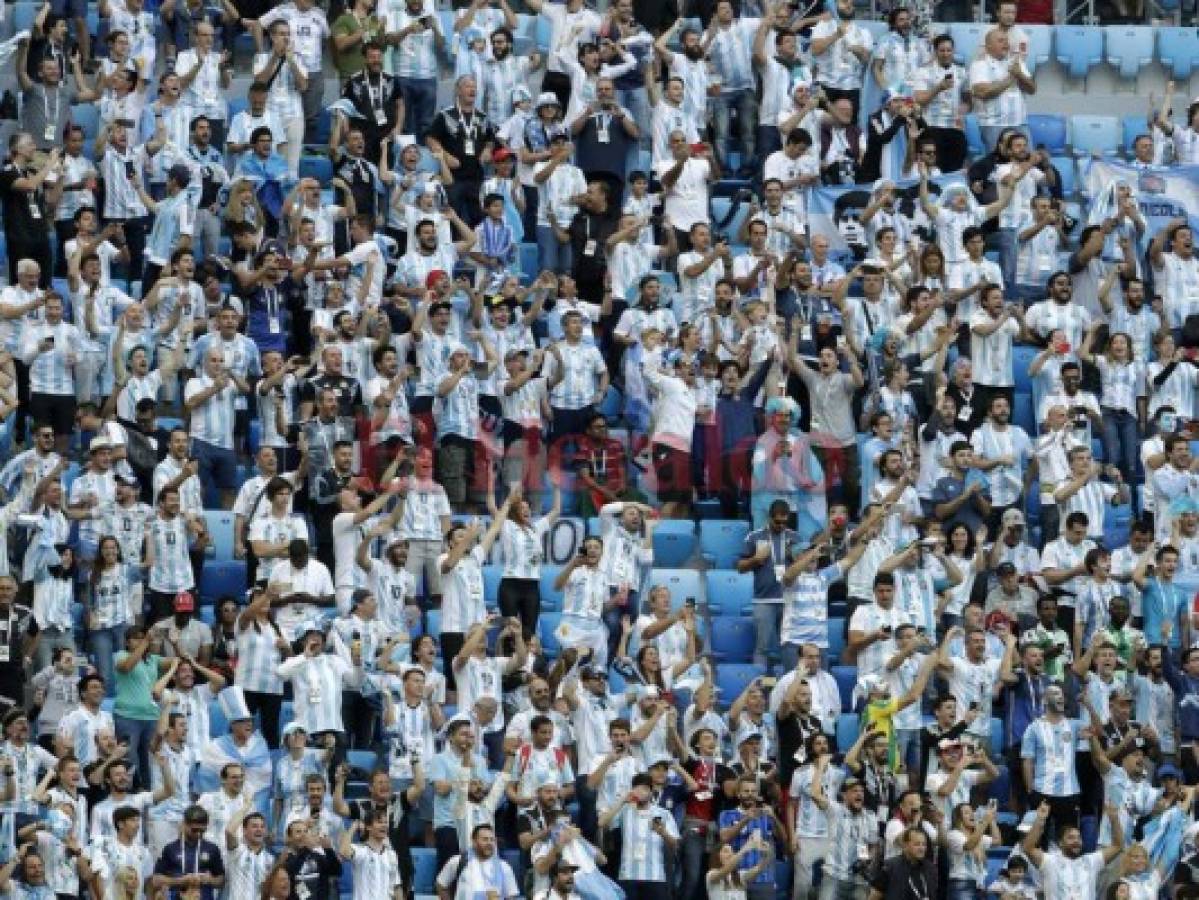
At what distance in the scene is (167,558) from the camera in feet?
93.9

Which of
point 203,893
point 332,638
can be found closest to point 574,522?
point 332,638

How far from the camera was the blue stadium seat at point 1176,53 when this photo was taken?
35375 millimetres

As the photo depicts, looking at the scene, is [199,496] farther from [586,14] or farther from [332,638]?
[586,14]

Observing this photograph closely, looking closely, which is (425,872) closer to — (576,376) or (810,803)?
(810,803)

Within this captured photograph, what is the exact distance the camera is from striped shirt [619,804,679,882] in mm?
27344

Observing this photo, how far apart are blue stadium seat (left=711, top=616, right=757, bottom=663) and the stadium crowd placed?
3 cm

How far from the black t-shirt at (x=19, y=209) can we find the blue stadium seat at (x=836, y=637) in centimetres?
679

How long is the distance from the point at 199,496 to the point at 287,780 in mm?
2741

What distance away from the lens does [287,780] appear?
89.8 feet

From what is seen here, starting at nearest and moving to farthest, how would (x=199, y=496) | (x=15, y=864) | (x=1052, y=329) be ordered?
1. (x=15, y=864)
2. (x=199, y=496)
3. (x=1052, y=329)

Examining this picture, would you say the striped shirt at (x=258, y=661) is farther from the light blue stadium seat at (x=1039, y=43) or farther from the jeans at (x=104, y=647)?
the light blue stadium seat at (x=1039, y=43)

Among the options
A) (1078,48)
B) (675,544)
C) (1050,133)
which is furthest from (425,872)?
(1078,48)

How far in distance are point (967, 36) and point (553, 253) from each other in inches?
195

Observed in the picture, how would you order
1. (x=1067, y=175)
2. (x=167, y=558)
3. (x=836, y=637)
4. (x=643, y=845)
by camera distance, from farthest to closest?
1. (x=1067, y=175)
2. (x=836, y=637)
3. (x=167, y=558)
4. (x=643, y=845)
